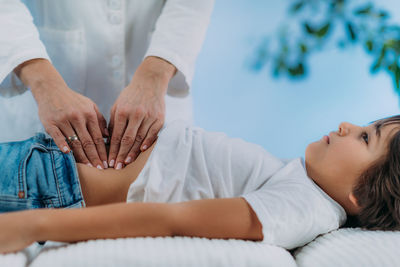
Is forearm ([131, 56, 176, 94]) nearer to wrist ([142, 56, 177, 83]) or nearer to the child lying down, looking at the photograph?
wrist ([142, 56, 177, 83])

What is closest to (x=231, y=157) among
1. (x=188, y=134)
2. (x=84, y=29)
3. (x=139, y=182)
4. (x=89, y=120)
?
(x=188, y=134)

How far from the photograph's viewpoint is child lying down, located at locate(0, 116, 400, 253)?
0.76 m

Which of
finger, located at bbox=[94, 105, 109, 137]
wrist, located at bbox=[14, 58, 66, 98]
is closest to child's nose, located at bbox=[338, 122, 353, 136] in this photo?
finger, located at bbox=[94, 105, 109, 137]

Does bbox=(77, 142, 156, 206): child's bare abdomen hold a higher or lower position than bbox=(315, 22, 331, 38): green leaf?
lower

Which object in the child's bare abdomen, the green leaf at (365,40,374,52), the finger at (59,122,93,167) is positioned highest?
the green leaf at (365,40,374,52)

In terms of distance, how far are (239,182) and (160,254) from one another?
1.22 feet

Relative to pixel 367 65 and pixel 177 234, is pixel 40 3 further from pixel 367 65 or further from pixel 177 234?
pixel 367 65

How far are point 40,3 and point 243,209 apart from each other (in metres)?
0.91

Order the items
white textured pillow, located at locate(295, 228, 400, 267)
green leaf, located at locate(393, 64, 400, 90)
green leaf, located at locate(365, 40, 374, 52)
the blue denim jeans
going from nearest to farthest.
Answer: white textured pillow, located at locate(295, 228, 400, 267) → the blue denim jeans → green leaf, located at locate(393, 64, 400, 90) → green leaf, located at locate(365, 40, 374, 52)

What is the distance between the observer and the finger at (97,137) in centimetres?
99

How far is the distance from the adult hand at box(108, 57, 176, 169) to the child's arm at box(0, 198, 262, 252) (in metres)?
0.26

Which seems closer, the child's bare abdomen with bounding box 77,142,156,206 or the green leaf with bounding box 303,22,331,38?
the child's bare abdomen with bounding box 77,142,156,206

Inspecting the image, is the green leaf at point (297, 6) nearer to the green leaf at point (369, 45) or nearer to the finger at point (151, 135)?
the green leaf at point (369, 45)

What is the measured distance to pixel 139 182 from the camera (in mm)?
941
